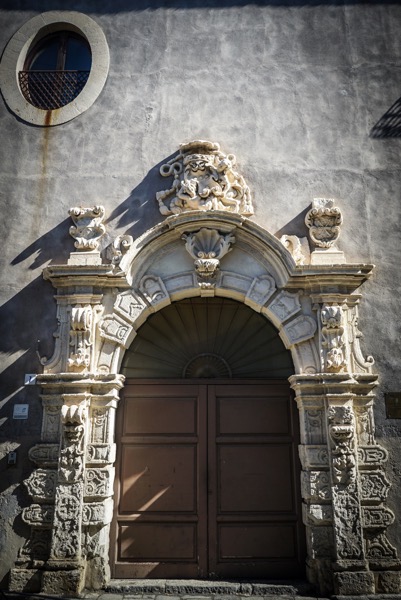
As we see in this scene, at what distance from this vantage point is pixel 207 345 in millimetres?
6316

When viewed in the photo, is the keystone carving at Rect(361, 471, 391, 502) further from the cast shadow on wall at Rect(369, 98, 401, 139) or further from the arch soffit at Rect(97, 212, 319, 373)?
the cast shadow on wall at Rect(369, 98, 401, 139)

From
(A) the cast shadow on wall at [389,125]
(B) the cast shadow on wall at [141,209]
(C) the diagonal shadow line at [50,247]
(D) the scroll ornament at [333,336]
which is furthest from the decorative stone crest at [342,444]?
(C) the diagonal shadow line at [50,247]

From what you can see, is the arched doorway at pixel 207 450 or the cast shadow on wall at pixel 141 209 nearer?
the arched doorway at pixel 207 450

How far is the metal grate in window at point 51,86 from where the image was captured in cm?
697

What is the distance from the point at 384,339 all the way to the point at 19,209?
4629mm

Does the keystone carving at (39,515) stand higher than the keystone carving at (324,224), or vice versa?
the keystone carving at (324,224)

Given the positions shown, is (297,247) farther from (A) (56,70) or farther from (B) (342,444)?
(A) (56,70)

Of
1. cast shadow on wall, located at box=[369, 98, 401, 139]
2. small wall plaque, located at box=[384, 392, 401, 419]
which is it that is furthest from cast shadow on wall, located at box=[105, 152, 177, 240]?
small wall plaque, located at box=[384, 392, 401, 419]

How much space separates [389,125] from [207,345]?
3.62 meters

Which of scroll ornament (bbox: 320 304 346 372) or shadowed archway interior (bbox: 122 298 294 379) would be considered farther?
shadowed archway interior (bbox: 122 298 294 379)

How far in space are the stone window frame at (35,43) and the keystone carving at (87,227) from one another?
137 centimetres

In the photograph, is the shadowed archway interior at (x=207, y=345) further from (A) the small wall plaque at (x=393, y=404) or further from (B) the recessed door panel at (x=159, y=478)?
(A) the small wall plaque at (x=393, y=404)

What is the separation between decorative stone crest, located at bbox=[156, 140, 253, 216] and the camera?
6.26 metres

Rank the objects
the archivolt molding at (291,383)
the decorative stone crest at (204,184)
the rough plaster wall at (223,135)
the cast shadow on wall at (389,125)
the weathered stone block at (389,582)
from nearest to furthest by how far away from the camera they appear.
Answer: the weathered stone block at (389,582) < the archivolt molding at (291,383) < the rough plaster wall at (223,135) < the decorative stone crest at (204,184) < the cast shadow on wall at (389,125)
